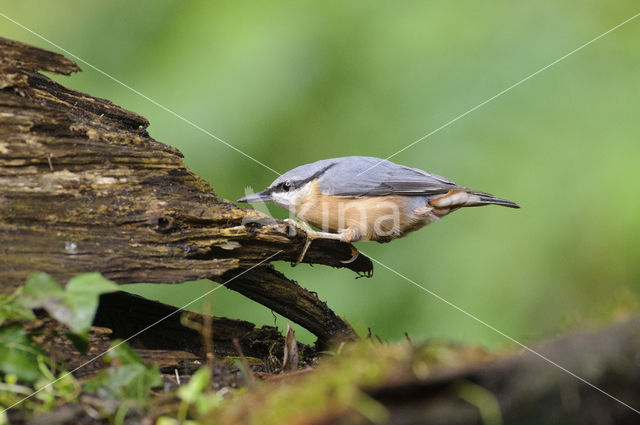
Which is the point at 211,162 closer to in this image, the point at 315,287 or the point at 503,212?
the point at 315,287

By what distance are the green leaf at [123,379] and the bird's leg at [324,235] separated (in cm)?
110

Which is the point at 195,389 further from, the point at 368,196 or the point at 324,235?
the point at 368,196

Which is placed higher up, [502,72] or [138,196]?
[502,72]

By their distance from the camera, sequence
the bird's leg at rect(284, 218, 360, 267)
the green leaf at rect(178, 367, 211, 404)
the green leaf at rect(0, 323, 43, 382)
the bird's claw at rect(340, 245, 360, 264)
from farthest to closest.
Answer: the bird's claw at rect(340, 245, 360, 264)
the bird's leg at rect(284, 218, 360, 267)
the green leaf at rect(0, 323, 43, 382)
the green leaf at rect(178, 367, 211, 404)

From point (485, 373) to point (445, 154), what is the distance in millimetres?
2784

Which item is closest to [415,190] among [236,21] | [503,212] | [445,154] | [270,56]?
[445,154]

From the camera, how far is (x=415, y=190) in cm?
378

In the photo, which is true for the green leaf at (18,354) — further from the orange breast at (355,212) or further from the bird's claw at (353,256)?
the orange breast at (355,212)

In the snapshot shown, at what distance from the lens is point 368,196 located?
148 inches

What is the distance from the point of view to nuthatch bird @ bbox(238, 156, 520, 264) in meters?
3.65

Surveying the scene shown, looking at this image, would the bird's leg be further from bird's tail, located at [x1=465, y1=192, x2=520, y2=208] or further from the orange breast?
bird's tail, located at [x1=465, y1=192, x2=520, y2=208]

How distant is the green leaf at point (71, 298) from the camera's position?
1.71 meters

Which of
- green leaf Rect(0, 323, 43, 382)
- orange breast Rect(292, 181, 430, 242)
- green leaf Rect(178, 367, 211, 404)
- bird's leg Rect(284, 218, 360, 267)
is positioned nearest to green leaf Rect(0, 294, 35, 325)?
green leaf Rect(0, 323, 43, 382)

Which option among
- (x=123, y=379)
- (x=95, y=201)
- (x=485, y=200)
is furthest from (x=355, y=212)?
(x=123, y=379)
